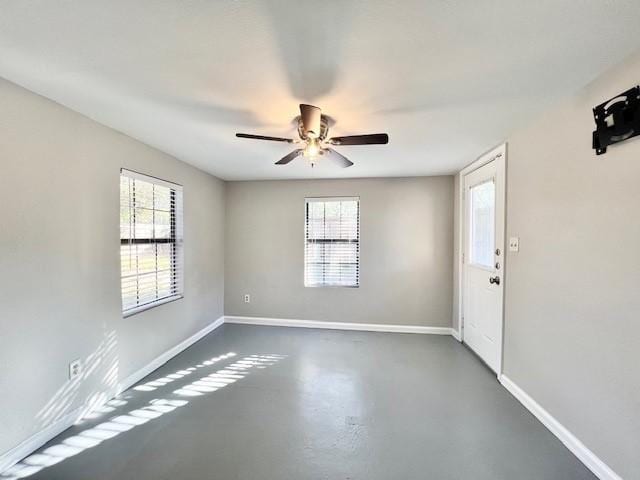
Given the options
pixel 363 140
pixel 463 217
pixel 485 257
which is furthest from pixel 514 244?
pixel 363 140

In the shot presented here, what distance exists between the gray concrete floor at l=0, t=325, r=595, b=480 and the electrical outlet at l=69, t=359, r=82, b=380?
14.2 inches

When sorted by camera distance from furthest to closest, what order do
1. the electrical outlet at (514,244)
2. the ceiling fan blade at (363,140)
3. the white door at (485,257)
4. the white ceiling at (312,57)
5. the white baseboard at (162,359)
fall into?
the white door at (485,257)
the white baseboard at (162,359)
the electrical outlet at (514,244)
the ceiling fan blade at (363,140)
the white ceiling at (312,57)

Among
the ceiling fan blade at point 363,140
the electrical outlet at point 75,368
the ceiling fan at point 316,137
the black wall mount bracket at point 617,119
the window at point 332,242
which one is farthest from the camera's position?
the window at point 332,242

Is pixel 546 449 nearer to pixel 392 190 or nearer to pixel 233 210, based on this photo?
pixel 392 190

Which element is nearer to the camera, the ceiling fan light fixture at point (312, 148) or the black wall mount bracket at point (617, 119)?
the black wall mount bracket at point (617, 119)

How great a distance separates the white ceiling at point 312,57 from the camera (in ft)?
3.76

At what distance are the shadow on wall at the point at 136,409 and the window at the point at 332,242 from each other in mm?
1459

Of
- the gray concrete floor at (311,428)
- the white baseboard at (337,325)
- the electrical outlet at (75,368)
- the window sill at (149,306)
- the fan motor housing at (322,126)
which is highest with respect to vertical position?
the fan motor housing at (322,126)

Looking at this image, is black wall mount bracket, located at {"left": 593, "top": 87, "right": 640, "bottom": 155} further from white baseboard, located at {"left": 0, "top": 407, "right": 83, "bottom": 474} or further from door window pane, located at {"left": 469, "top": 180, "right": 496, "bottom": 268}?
white baseboard, located at {"left": 0, "top": 407, "right": 83, "bottom": 474}

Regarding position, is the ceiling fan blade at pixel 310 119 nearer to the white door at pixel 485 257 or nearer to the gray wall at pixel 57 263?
the gray wall at pixel 57 263

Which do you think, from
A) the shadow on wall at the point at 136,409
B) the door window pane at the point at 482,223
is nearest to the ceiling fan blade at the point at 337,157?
the door window pane at the point at 482,223

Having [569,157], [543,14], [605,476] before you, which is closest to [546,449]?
[605,476]

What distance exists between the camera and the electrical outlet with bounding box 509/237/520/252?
7.91 ft

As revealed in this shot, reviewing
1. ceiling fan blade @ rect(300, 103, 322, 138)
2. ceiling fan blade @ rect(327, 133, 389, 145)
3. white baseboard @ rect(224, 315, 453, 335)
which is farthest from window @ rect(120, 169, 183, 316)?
ceiling fan blade @ rect(327, 133, 389, 145)
